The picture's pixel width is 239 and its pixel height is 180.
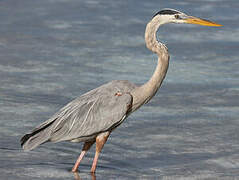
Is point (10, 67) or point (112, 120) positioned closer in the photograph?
point (112, 120)

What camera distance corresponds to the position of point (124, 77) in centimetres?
1123

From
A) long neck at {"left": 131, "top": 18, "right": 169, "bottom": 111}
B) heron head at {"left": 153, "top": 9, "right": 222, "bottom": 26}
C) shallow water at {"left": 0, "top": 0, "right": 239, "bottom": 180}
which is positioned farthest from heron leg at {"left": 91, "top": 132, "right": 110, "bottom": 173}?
heron head at {"left": 153, "top": 9, "right": 222, "bottom": 26}

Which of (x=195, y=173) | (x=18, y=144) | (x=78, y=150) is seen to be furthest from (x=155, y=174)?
(x=18, y=144)

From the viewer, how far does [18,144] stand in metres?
8.50

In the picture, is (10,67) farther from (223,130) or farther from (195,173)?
(195,173)

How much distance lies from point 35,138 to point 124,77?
11.9 feet

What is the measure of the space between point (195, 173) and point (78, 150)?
152 centimetres

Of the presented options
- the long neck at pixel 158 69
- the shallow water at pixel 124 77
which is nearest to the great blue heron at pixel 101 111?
the long neck at pixel 158 69

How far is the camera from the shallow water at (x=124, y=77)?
820cm

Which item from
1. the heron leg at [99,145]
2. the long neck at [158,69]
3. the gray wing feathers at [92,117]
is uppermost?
the long neck at [158,69]

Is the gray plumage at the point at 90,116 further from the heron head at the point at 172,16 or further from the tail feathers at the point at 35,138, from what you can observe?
the heron head at the point at 172,16

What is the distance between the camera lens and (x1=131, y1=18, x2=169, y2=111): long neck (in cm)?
805

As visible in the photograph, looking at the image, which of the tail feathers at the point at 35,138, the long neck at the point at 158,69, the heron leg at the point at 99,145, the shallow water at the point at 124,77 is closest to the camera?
the tail feathers at the point at 35,138

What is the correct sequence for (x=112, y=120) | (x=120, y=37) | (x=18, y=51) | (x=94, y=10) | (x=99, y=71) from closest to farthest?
1. (x=112, y=120)
2. (x=99, y=71)
3. (x=18, y=51)
4. (x=120, y=37)
5. (x=94, y=10)
